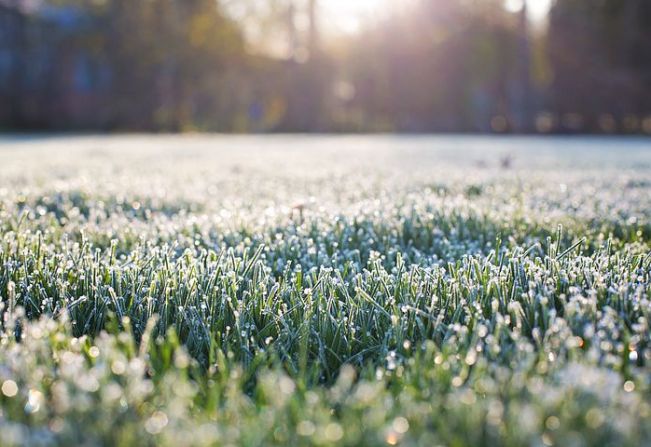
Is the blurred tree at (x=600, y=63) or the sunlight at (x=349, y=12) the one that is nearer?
the blurred tree at (x=600, y=63)

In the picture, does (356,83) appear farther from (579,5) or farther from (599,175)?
(599,175)

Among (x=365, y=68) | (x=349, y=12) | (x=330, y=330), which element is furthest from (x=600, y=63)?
(x=330, y=330)

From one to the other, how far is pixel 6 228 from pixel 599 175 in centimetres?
426

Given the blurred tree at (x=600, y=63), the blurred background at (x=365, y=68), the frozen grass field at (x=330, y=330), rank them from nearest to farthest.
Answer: the frozen grass field at (x=330, y=330) < the blurred tree at (x=600, y=63) < the blurred background at (x=365, y=68)

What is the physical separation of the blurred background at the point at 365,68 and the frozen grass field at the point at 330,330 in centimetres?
2068

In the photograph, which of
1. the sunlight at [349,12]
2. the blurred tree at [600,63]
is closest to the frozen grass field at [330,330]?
the blurred tree at [600,63]

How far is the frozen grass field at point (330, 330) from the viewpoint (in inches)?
35.9

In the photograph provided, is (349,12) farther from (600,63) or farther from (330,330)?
(330,330)

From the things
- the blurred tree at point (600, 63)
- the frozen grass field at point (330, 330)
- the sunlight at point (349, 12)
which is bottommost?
the frozen grass field at point (330, 330)

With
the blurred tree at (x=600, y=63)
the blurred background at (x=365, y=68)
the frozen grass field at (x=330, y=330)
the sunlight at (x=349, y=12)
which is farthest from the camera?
the sunlight at (x=349, y=12)

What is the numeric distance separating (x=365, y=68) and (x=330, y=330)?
25389 millimetres

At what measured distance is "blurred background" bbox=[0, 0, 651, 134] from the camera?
75.0 feet

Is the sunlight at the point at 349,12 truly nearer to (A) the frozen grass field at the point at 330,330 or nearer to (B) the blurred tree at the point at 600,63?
(B) the blurred tree at the point at 600,63

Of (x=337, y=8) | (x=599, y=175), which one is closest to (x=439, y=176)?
(x=599, y=175)
